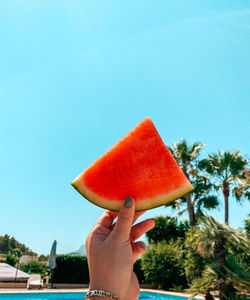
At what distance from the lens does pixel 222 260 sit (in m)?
8.34

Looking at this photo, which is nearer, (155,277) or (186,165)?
(155,277)

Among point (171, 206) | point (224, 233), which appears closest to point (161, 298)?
point (171, 206)

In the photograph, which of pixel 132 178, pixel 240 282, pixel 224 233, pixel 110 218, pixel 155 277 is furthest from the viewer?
pixel 155 277

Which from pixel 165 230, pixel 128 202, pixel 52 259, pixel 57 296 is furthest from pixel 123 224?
pixel 165 230

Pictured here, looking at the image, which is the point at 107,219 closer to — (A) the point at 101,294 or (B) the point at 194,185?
(A) the point at 101,294

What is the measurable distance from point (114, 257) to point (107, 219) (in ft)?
0.99

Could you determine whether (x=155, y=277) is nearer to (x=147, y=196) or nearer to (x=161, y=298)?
(x=161, y=298)

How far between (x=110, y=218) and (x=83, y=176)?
1.07ft

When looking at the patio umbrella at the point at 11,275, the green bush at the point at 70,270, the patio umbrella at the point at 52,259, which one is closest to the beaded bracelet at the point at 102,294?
the patio umbrella at the point at 52,259

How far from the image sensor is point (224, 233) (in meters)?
8.61

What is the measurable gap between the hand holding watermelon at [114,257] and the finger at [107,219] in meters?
0.04

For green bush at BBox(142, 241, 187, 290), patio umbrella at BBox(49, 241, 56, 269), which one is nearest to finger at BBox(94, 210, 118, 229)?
green bush at BBox(142, 241, 187, 290)

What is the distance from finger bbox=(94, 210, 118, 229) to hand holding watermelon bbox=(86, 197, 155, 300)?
4 cm

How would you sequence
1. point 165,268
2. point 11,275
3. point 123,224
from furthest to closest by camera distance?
point 11,275 → point 165,268 → point 123,224
